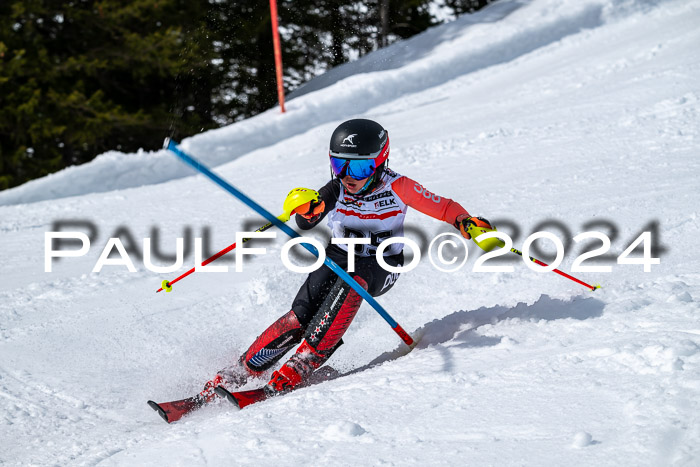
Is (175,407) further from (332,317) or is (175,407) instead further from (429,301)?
(429,301)

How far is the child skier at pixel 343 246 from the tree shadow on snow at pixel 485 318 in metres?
0.37

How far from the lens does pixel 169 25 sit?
14133 millimetres

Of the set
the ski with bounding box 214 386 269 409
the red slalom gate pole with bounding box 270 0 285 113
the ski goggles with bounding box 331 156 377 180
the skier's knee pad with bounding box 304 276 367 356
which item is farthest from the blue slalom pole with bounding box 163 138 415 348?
the red slalom gate pole with bounding box 270 0 285 113

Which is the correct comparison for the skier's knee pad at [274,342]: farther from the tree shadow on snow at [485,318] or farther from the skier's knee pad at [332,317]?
the tree shadow on snow at [485,318]

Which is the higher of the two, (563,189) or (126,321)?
(563,189)

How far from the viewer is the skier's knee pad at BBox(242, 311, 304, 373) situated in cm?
365

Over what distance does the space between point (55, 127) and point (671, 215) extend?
436 inches

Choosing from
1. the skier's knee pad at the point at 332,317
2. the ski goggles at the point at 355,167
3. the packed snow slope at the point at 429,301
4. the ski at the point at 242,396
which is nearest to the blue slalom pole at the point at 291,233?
the skier's knee pad at the point at 332,317

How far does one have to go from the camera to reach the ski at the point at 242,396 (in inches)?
128

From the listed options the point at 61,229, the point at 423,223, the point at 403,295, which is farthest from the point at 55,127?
the point at 403,295

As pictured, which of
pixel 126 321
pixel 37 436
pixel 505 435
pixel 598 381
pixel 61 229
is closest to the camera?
pixel 505 435

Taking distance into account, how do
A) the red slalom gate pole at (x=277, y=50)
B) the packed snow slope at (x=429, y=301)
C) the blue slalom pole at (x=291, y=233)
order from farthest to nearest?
the red slalom gate pole at (x=277, y=50), the blue slalom pole at (x=291, y=233), the packed snow slope at (x=429, y=301)

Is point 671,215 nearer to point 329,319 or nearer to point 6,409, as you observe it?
point 329,319

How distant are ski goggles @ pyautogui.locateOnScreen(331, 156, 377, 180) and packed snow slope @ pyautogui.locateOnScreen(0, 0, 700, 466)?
0.97 meters
